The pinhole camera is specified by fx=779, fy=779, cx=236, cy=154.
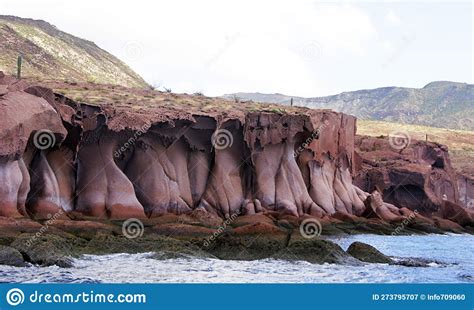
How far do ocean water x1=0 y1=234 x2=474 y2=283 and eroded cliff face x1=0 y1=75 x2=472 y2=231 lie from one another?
32.7 ft

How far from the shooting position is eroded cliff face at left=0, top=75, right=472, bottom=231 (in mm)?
35062

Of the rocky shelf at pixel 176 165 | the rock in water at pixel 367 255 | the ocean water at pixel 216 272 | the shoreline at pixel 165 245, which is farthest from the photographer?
the rocky shelf at pixel 176 165

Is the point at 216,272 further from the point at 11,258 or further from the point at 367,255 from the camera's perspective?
the point at 367,255

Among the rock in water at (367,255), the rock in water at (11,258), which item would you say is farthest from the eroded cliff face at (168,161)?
the rock in water at (367,255)

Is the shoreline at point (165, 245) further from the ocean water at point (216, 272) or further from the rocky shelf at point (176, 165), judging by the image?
the ocean water at point (216, 272)

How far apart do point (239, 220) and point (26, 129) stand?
45.3 feet

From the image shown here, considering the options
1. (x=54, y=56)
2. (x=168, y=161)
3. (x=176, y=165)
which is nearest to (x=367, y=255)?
(x=168, y=161)

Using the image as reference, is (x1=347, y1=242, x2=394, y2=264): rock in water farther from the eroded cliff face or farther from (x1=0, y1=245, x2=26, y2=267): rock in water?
the eroded cliff face

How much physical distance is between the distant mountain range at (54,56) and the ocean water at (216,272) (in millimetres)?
51543

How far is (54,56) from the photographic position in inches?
3688

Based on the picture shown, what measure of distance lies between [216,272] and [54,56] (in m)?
75.8

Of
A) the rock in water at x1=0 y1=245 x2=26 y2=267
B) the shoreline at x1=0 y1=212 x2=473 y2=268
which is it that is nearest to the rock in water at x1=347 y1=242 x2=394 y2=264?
the shoreline at x1=0 y1=212 x2=473 y2=268

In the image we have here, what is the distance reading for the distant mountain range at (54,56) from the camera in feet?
275

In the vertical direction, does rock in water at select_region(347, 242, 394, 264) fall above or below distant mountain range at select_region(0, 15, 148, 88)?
below
